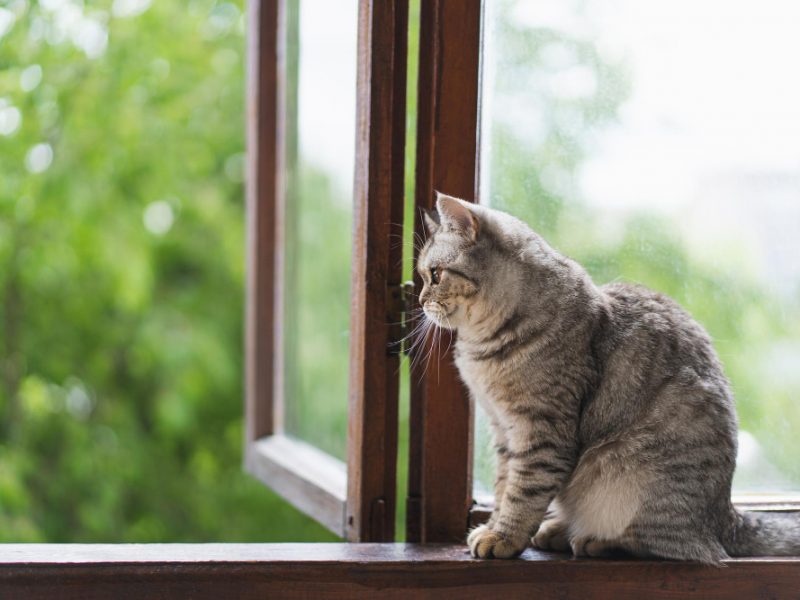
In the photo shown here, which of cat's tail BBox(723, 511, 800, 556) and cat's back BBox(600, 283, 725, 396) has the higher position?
cat's back BBox(600, 283, 725, 396)

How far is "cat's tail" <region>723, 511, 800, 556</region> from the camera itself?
1234 millimetres

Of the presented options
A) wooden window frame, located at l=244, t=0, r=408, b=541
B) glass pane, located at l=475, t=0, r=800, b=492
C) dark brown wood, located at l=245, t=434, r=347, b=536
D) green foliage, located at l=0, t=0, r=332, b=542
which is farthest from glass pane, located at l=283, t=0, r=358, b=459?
green foliage, located at l=0, t=0, r=332, b=542

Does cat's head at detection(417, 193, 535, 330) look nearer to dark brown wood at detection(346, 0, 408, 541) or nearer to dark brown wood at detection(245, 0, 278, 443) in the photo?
dark brown wood at detection(346, 0, 408, 541)

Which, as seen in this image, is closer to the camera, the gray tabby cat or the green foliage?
the gray tabby cat

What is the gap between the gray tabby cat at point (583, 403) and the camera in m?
1.18

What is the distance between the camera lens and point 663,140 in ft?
4.31

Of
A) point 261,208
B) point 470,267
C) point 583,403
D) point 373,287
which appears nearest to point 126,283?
point 261,208

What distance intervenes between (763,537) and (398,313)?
62 centimetres

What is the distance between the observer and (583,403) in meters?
1.21

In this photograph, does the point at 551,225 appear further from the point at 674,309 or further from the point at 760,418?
the point at 760,418

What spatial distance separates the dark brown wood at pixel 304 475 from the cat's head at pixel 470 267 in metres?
0.38

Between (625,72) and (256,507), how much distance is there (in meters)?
2.03

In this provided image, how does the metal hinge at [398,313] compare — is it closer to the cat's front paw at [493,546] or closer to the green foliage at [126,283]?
the cat's front paw at [493,546]

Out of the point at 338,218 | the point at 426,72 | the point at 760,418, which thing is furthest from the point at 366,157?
the point at 760,418
